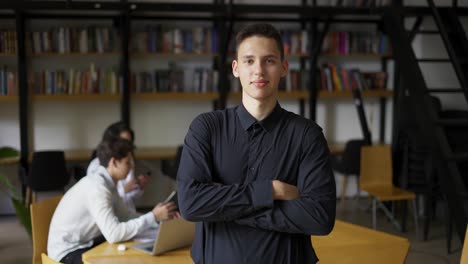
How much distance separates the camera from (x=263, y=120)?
1.87 meters

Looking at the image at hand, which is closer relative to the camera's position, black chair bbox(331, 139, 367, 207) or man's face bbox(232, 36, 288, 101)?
man's face bbox(232, 36, 288, 101)

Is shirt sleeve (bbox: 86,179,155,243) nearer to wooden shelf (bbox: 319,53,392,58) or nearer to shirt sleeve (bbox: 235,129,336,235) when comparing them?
shirt sleeve (bbox: 235,129,336,235)

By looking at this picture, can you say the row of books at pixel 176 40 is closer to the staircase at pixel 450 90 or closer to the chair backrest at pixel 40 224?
the staircase at pixel 450 90

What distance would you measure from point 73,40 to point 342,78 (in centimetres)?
338

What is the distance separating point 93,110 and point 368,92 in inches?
138

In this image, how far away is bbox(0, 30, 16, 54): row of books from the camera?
6.63 metres

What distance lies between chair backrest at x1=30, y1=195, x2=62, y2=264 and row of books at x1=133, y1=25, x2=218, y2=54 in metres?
3.88

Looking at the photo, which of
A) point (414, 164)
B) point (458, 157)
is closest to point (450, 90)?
point (458, 157)

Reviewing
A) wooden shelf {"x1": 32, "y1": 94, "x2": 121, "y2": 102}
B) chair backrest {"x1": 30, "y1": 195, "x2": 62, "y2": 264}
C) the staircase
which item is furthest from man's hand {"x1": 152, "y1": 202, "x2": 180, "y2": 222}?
wooden shelf {"x1": 32, "y1": 94, "x2": 121, "y2": 102}

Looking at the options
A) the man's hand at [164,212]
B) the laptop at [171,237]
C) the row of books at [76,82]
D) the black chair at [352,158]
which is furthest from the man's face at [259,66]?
the row of books at [76,82]

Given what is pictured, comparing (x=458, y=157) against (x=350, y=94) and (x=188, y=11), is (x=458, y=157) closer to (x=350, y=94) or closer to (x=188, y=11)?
(x=350, y=94)

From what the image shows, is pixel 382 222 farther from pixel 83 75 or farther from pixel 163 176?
pixel 83 75

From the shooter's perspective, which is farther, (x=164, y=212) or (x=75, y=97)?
(x=75, y=97)

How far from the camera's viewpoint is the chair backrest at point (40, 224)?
11.0ft
